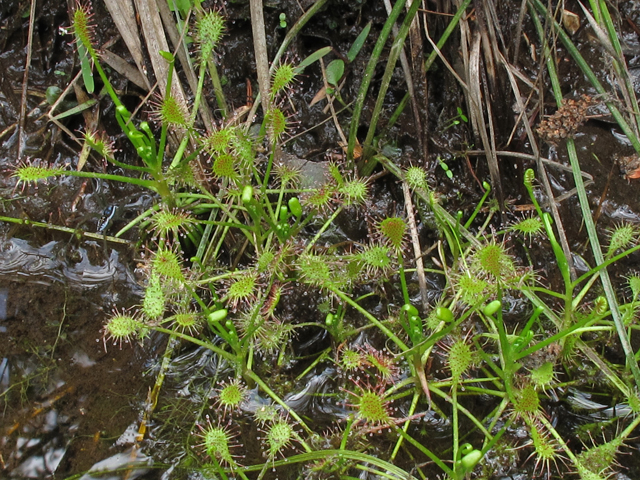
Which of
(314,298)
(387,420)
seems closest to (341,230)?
(314,298)

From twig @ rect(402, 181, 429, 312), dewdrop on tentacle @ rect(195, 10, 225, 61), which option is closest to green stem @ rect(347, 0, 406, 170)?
twig @ rect(402, 181, 429, 312)

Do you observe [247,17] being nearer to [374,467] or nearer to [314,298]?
[314,298]

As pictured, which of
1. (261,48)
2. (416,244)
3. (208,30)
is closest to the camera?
(208,30)

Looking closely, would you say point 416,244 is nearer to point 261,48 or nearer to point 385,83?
point 385,83

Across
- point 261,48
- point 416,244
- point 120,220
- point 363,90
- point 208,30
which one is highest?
point 208,30

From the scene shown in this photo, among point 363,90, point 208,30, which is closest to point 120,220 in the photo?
point 208,30

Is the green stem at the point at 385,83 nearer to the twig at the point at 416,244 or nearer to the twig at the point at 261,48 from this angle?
the twig at the point at 416,244

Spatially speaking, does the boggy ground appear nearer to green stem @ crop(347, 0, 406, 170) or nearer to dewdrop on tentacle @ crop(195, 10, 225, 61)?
green stem @ crop(347, 0, 406, 170)

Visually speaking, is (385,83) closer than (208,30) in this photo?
No
